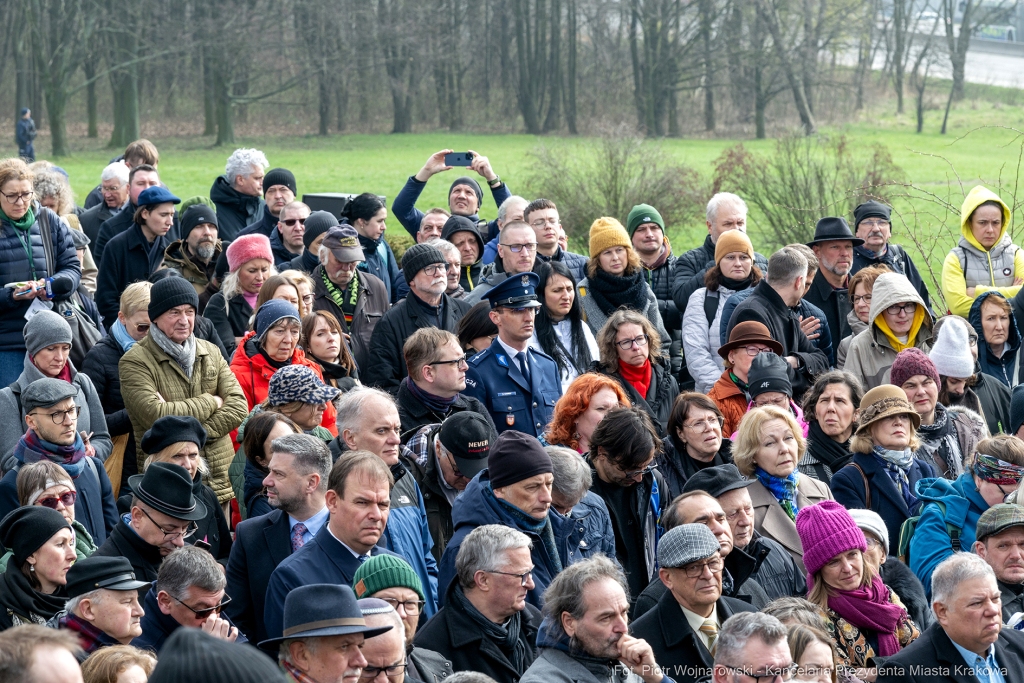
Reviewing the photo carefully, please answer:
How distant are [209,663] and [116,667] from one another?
1.77 meters

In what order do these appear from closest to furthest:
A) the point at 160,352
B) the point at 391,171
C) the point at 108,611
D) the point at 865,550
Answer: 1. the point at 108,611
2. the point at 865,550
3. the point at 160,352
4. the point at 391,171

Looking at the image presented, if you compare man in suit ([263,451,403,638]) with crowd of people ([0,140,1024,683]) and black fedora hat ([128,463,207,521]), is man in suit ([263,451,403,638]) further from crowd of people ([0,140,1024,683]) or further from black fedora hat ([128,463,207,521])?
black fedora hat ([128,463,207,521])

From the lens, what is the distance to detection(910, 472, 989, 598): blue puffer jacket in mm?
5320

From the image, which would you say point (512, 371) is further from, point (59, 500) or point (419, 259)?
point (59, 500)

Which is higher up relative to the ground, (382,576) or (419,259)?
(419,259)

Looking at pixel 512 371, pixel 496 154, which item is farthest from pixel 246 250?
pixel 496 154

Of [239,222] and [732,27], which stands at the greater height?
[732,27]

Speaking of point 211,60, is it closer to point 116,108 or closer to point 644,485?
point 116,108

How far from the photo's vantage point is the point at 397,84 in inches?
1620

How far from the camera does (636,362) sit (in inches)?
260

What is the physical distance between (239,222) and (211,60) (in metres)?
28.9

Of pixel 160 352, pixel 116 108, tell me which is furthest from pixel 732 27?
pixel 160 352

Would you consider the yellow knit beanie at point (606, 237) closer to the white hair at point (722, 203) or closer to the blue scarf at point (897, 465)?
the white hair at point (722, 203)

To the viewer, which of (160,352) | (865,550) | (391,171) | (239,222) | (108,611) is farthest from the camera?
(391,171)
